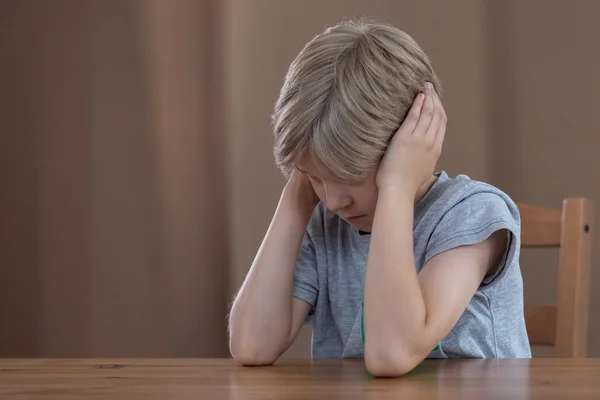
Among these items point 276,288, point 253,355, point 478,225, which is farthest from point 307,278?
point 478,225

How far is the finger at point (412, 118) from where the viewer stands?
1.03 metres

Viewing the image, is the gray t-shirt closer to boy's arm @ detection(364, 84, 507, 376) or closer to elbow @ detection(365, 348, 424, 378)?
boy's arm @ detection(364, 84, 507, 376)

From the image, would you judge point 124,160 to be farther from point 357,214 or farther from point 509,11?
point 357,214

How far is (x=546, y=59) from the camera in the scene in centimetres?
195

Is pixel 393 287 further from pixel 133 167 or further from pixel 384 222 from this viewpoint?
pixel 133 167

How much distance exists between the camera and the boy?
0.95m

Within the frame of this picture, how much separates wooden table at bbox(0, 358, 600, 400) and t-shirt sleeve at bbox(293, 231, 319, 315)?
22 centimetres

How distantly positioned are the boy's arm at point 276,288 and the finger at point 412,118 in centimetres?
21

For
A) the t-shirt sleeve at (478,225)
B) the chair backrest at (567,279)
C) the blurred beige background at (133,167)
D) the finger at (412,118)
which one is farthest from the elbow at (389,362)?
the blurred beige background at (133,167)

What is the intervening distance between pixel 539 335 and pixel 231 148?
3.64 feet

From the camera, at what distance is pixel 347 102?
101cm

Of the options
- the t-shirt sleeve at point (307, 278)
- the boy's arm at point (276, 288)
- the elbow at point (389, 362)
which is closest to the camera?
the elbow at point (389, 362)

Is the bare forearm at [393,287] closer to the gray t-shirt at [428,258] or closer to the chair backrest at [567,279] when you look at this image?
the gray t-shirt at [428,258]

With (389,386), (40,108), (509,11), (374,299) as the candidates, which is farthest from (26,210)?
(389,386)
